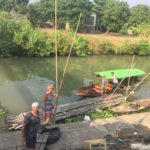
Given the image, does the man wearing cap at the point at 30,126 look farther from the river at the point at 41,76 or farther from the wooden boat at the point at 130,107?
the wooden boat at the point at 130,107

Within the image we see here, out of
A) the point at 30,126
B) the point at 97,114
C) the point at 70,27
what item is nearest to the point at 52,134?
the point at 30,126

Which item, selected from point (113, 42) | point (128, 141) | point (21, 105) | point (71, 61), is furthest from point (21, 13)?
point (128, 141)

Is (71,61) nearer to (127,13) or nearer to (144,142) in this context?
(144,142)

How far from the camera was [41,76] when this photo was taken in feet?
65.8

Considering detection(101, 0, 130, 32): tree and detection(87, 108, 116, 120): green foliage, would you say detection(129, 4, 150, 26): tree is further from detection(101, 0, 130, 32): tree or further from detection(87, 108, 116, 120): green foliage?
detection(87, 108, 116, 120): green foliage

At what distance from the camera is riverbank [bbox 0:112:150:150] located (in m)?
8.27

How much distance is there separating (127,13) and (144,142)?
3765cm

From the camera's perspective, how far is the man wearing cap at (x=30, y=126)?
6.51 metres

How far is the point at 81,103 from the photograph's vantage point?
12.6 metres

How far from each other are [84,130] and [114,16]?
1324 inches

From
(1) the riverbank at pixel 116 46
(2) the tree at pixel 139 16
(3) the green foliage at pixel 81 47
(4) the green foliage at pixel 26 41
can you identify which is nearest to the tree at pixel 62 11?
(2) the tree at pixel 139 16

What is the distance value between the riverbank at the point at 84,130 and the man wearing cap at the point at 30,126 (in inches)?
39.4

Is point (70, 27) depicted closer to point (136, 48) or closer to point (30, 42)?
point (136, 48)

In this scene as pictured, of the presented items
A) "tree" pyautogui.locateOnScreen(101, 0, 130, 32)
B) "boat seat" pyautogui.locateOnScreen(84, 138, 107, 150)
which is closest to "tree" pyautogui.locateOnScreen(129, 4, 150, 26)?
"tree" pyautogui.locateOnScreen(101, 0, 130, 32)
